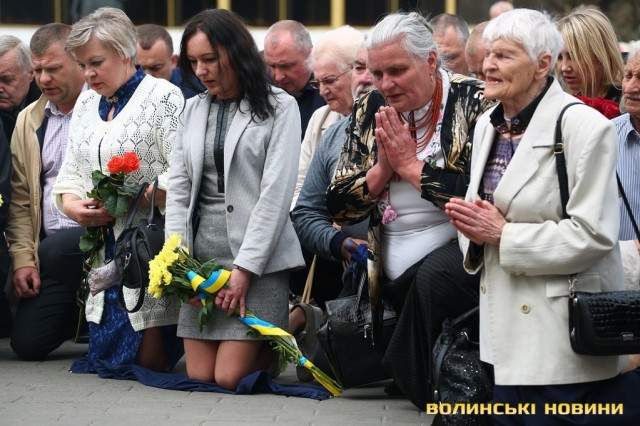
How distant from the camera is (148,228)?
796 centimetres

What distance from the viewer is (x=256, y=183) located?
756 centimetres

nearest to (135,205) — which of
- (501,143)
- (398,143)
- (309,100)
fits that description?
(309,100)

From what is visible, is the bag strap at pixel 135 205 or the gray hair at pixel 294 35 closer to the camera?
the bag strap at pixel 135 205

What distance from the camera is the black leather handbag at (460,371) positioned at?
6066 millimetres

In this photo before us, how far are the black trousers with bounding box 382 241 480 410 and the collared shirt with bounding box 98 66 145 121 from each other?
242cm

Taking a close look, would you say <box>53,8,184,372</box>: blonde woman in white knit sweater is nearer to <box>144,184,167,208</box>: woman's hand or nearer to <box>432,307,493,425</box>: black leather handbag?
<box>144,184,167,208</box>: woman's hand

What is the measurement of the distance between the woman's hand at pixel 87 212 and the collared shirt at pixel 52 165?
716mm

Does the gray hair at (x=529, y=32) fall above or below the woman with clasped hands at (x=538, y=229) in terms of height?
above

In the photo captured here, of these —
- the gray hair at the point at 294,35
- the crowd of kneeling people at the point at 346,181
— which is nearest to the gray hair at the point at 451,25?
the crowd of kneeling people at the point at 346,181

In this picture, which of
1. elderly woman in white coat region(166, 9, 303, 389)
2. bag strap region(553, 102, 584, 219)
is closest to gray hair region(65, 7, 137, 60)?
elderly woman in white coat region(166, 9, 303, 389)

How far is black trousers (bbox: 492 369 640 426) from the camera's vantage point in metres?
5.46

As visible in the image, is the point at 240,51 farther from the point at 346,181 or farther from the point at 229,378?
the point at 229,378

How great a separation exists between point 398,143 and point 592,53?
1350 mm

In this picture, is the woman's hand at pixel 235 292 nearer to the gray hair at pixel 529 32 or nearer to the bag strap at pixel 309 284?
the bag strap at pixel 309 284
